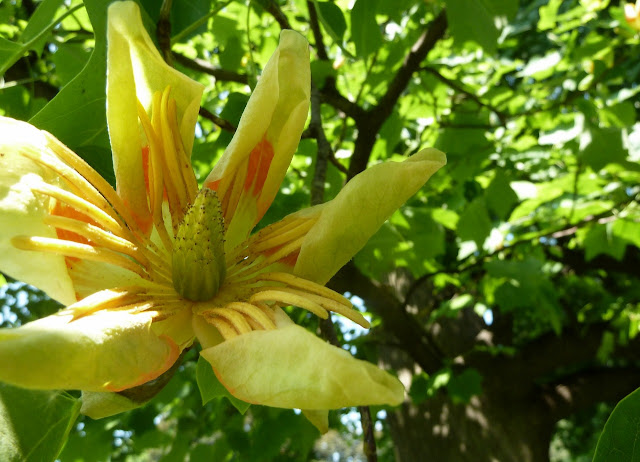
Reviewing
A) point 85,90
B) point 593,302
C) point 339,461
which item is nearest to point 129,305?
point 85,90

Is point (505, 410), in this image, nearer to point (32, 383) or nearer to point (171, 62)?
point (171, 62)

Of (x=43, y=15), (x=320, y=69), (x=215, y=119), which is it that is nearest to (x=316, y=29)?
(x=320, y=69)

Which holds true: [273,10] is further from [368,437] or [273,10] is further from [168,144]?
[368,437]

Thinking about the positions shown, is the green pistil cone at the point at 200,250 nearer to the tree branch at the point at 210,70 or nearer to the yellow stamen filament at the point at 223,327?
the yellow stamen filament at the point at 223,327

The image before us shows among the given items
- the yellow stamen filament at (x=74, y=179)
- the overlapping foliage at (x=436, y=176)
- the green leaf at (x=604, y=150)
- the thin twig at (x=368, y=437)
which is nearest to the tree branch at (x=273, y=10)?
the overlapping foliage at (x=436, y=176)

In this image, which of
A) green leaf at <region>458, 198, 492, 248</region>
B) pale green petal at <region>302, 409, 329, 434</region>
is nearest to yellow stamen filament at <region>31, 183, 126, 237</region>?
pale green petal at <region>302, 409, 329, 434</region>

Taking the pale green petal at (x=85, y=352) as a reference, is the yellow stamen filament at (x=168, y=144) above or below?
above
